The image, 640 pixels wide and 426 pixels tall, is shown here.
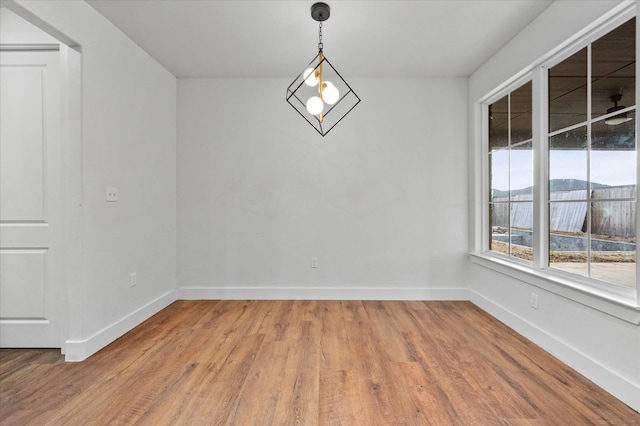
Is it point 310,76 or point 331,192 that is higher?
point 310,76

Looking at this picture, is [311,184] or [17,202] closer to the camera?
[17,202]

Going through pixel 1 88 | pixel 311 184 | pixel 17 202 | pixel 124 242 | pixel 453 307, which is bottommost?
pixel 453 307

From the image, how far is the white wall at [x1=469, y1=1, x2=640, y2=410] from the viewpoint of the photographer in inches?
74.7

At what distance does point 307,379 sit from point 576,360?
1818 millimetres

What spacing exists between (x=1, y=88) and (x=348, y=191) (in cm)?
321

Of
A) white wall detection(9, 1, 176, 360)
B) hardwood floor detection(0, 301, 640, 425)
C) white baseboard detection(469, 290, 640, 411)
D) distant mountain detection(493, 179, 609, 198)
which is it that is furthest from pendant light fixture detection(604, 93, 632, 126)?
white wall detection(9, 1, 176, 360)

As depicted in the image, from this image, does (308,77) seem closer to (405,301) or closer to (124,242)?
(124,242)

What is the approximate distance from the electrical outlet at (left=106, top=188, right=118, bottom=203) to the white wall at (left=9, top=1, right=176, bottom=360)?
0.05 metres

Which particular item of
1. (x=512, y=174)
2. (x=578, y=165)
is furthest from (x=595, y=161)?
(x=512, y=174)

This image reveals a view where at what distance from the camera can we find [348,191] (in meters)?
3.97

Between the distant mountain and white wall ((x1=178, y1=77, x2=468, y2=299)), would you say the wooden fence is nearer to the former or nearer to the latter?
the distant mountain

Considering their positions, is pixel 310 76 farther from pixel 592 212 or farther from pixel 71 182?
pixel 592 212

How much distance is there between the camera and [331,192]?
13.0ft

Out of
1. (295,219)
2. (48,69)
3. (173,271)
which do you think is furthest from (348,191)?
(48,69)
